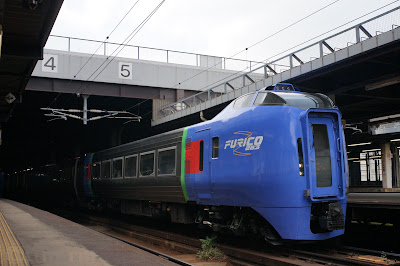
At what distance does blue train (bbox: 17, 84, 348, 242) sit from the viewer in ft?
25.9

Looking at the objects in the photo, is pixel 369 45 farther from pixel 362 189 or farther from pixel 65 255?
pixel 362 189

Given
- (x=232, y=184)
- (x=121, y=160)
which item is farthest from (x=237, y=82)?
(x=232, y=184)

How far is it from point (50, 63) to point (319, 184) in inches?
724

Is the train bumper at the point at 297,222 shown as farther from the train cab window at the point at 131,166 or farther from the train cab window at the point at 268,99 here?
the train cab window at the point at 131,166

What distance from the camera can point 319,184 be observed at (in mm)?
8211

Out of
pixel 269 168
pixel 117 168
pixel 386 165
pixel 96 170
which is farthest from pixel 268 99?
pixel 386 165

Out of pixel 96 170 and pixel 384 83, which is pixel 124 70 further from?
pixel 384 83

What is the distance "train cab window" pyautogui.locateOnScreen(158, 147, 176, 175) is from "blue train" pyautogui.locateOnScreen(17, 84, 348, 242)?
16.6 inches

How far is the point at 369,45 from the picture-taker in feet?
37.7

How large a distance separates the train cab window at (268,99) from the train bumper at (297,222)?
222 centimetres

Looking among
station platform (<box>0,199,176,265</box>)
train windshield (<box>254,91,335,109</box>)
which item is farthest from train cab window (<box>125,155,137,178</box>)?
train windshield (<box>254,91,335,109</box>)

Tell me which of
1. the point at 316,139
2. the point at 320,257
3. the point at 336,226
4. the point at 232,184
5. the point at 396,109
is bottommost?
the point at 320,257

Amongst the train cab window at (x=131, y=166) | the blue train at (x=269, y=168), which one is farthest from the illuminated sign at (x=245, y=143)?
the train cab window at (x=131, y=166)

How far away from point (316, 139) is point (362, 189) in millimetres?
21339
